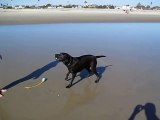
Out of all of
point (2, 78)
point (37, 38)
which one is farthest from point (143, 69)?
point (37, 38)

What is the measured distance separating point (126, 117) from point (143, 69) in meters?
4.33

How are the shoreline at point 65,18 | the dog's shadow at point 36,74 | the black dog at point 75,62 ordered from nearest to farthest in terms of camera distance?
the black dog at point 75,62, the dog's shadow at point 36,74, the shoreline at point 65,18

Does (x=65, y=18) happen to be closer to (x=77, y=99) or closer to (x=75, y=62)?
(x=75, y=62)

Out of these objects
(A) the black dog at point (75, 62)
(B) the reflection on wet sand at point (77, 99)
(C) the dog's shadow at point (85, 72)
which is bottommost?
(C) the dog's shadow at point (85, 72)

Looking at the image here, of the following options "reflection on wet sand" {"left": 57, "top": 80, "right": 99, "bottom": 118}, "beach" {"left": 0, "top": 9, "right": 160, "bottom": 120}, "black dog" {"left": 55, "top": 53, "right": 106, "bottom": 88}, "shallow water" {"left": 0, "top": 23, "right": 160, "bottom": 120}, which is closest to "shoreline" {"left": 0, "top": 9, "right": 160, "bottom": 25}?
"shallow water" {"left": 0, "top": 23, "right": 160, "bottom": 120}

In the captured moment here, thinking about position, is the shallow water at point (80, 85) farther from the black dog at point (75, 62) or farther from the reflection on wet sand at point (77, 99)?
the black dog at point (75, 62)

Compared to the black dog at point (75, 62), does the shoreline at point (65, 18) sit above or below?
below

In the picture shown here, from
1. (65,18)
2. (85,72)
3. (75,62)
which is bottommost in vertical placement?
(65,18)

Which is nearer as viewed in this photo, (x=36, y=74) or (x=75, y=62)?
(x=75, y=62)

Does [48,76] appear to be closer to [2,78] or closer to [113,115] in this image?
[2,78]

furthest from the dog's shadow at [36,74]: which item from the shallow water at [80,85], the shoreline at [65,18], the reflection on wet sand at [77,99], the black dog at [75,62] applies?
the shoreline at [65,18]

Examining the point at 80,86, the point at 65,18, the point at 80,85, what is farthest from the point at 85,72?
the point at 65,18

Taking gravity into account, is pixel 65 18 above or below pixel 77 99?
below

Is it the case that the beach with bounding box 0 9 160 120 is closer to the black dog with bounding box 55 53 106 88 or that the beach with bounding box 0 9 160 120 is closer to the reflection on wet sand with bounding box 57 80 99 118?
the reflection on wet sand with bounding box 57 80 99 118
